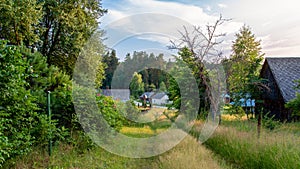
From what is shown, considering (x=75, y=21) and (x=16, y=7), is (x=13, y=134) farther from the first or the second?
(x=75, y=21)

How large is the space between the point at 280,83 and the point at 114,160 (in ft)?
34.7

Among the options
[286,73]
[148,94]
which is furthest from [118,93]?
[286,73]

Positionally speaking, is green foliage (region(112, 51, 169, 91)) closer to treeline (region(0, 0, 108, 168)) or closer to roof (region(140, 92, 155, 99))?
roof (region(140, 92, 155, 99))

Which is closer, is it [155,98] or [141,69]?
[141,69]

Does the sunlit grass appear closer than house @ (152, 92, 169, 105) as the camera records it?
Yes

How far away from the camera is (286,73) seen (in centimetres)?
1272

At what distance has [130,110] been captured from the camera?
657cm

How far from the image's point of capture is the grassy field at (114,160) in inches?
144

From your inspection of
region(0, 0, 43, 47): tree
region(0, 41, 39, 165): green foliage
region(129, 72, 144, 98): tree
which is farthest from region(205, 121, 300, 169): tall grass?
region(0, 0, 43, 47): tree

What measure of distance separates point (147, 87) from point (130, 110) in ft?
3.19

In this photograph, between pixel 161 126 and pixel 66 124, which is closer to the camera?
pixel 66 124

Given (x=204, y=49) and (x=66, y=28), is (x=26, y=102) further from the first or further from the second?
(x=66, y=28)

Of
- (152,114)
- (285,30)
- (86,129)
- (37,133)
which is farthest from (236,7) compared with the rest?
(37,133)

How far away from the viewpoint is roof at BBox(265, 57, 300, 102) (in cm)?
1153
